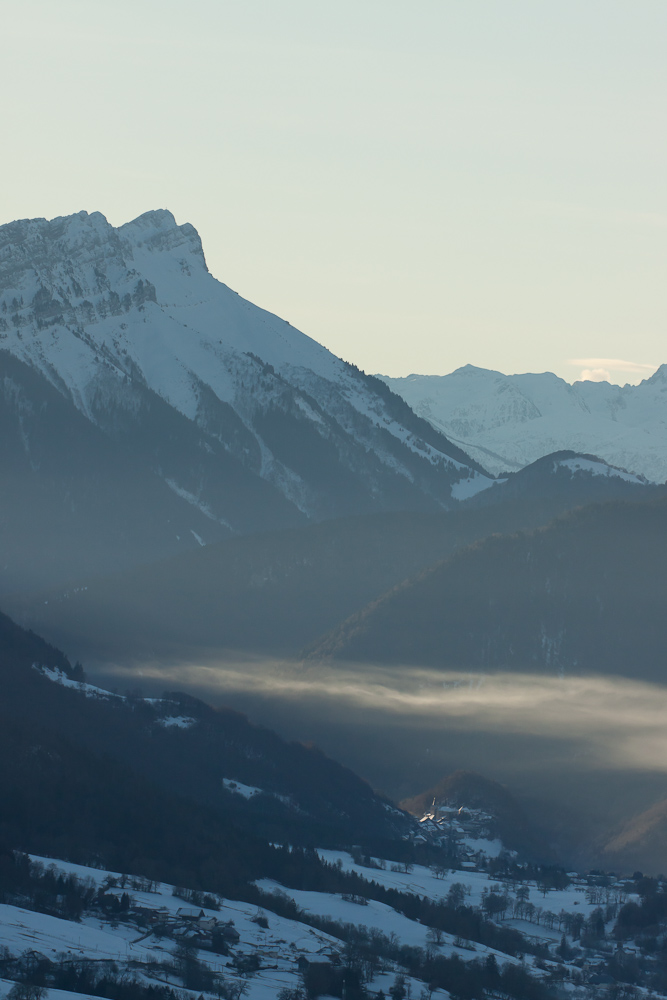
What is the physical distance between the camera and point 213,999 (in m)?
176

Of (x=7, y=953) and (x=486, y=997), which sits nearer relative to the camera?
(x=7, y=953)

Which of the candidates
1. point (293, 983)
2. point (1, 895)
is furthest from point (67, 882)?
point (293, 983)

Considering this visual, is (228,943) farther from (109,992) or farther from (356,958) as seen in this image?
(109,992)

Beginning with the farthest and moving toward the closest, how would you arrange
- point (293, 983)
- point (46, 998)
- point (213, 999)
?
point (293, 983) < point (213, 999) < point (46, 998)

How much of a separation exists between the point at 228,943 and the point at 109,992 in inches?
999

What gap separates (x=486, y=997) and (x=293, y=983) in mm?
21969

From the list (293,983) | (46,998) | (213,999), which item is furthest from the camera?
(293,983)

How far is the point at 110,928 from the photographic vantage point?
619 ft

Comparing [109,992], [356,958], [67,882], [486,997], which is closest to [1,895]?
[67,882]

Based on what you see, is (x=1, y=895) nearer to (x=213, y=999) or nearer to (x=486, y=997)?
(x=213, y=999)

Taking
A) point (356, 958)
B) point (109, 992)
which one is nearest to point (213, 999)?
point (109, 992)

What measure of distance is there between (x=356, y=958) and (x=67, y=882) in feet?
96.6

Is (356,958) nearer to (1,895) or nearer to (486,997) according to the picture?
(486,997)

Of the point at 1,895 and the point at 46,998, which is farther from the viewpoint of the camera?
the point at 1,895
